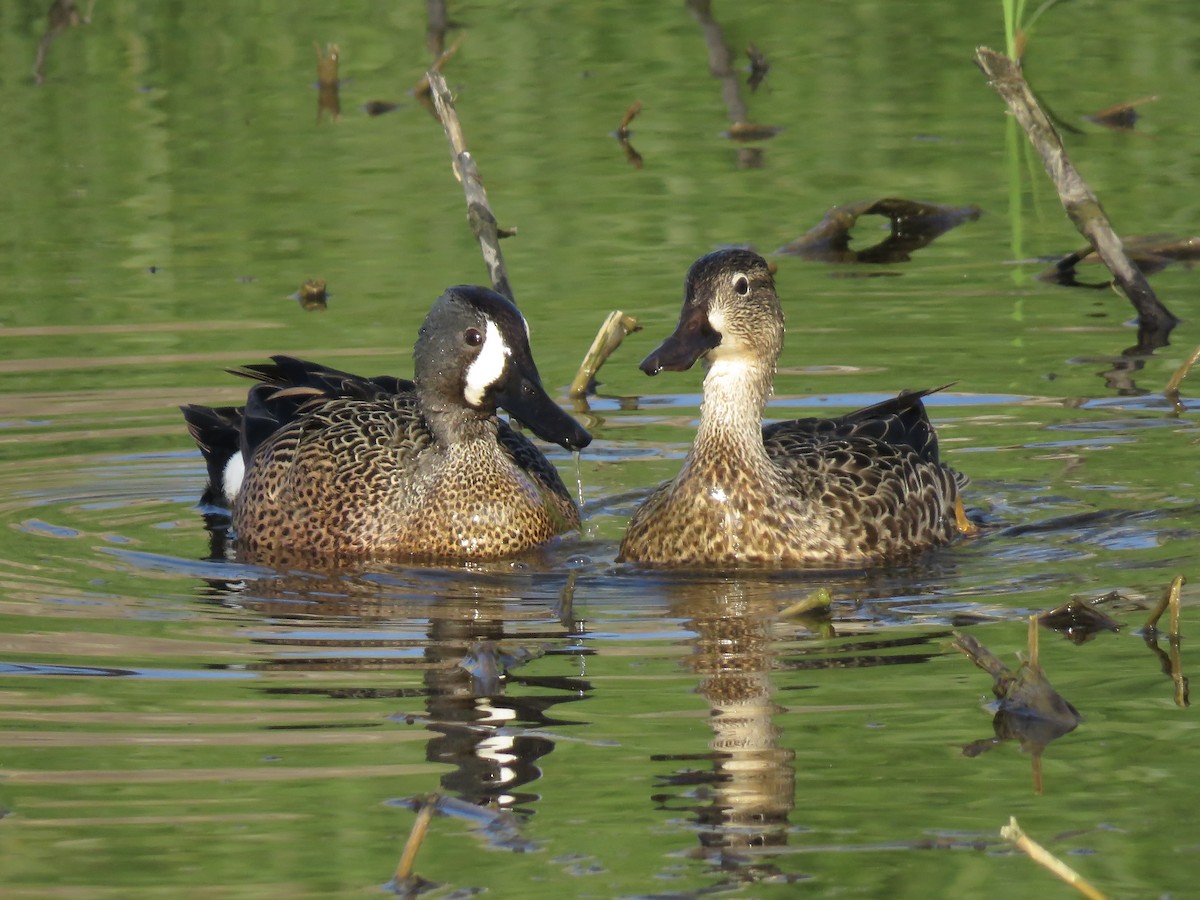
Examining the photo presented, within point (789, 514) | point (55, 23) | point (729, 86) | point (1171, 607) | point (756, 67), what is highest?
point (55, 23)

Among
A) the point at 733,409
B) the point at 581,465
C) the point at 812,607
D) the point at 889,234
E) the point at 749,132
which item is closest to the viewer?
the point at 812,607

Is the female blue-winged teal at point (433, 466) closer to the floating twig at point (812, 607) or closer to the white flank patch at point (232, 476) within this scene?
the white flank patch at point (232, 476)

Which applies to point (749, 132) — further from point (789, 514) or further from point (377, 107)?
point (789, 514)

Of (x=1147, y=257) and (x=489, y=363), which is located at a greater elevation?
(x=1147, y=257)

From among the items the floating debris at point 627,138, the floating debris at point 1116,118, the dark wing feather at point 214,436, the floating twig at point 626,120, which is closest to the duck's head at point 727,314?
the dark wing feather at point 214,436

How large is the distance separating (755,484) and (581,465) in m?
1.83

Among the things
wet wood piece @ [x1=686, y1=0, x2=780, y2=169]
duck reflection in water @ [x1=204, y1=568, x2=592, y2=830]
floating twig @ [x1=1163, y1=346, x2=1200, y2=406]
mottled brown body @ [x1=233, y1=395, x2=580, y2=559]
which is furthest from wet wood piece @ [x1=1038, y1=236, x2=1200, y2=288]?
duck reflection in water @ [x1=204, y1=568, x2=592, y2=830]

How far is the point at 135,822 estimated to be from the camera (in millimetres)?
5664

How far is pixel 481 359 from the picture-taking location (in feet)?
30.0

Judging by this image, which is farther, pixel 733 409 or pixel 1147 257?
pixel 1147 257

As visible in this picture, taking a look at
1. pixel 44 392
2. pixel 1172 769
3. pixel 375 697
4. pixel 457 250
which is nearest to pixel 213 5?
pixel 457 250

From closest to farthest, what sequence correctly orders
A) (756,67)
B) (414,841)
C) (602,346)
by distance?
(414,841)
(602,346)
(756,67)

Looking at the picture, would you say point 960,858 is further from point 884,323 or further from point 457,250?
point 457,250

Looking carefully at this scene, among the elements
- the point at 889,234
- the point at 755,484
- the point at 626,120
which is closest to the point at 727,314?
the point at 755,484
